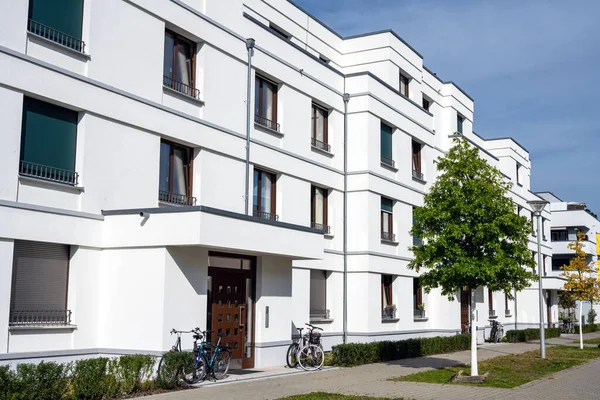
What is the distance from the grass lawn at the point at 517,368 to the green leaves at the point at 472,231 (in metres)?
2.17

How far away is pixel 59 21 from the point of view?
14.0m

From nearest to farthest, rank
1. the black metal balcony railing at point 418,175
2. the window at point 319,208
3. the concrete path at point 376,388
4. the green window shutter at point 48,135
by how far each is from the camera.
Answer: the green window shutter at point 48,135 < the concrete path at point 376,388 < the window at point 319,208 < the black metal balcony railing at point 418,175

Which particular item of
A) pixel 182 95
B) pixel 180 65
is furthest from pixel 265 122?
pixel 182 95

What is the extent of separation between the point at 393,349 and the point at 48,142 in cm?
1325

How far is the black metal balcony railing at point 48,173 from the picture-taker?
43.4 ft

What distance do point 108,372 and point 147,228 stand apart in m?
3.07

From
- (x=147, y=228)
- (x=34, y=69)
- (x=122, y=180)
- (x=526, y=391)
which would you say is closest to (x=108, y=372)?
(x=147, y=228)

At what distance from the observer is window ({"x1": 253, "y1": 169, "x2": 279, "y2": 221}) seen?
65.7 ft

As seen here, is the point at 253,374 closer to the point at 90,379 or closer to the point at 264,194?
the point at 90,379

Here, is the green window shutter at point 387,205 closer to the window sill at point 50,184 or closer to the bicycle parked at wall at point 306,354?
the bicycle parked at wall at point 306,354


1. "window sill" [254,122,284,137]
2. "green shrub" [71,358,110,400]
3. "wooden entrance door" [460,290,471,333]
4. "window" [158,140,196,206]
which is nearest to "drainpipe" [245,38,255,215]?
"window sill" [254,122,284,137]

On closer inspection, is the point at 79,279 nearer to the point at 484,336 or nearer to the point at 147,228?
the point at 147,228

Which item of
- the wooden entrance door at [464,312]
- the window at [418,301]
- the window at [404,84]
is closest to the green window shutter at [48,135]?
the window at [418,301]

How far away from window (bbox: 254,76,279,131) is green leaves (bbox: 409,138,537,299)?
17.7ft
